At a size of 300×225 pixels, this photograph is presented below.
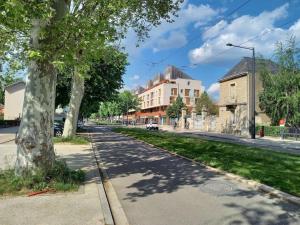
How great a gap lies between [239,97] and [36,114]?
1626 inches

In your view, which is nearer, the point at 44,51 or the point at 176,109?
the point at 44,51

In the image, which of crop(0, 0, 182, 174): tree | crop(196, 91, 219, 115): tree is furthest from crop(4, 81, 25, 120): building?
crop(0, 0, 182, 174): tree

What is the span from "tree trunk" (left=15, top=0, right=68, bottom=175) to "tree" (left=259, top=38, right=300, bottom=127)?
103ft

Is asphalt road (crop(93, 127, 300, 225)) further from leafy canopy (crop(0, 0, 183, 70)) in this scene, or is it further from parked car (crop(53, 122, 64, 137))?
parked car (crop(53, 122, 64, 137))

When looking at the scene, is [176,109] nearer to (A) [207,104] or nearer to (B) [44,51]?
(A) [207,104]

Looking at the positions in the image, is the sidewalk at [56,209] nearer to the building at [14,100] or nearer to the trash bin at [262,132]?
the trash bin at [262,132]

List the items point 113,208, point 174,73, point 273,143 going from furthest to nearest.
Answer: point 174,73
point 273,143
point 113,208

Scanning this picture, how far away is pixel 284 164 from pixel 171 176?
204 inches

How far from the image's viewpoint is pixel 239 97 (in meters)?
47.2

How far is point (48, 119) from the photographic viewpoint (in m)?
8.69

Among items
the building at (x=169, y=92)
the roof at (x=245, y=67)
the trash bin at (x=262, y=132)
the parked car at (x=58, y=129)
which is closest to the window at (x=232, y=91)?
the roof at (x=245, y=67)

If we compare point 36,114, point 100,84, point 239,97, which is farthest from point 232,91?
point 36,114

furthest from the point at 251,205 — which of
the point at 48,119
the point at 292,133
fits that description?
the point at 292,133

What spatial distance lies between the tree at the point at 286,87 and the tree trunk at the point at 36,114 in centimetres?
3131
